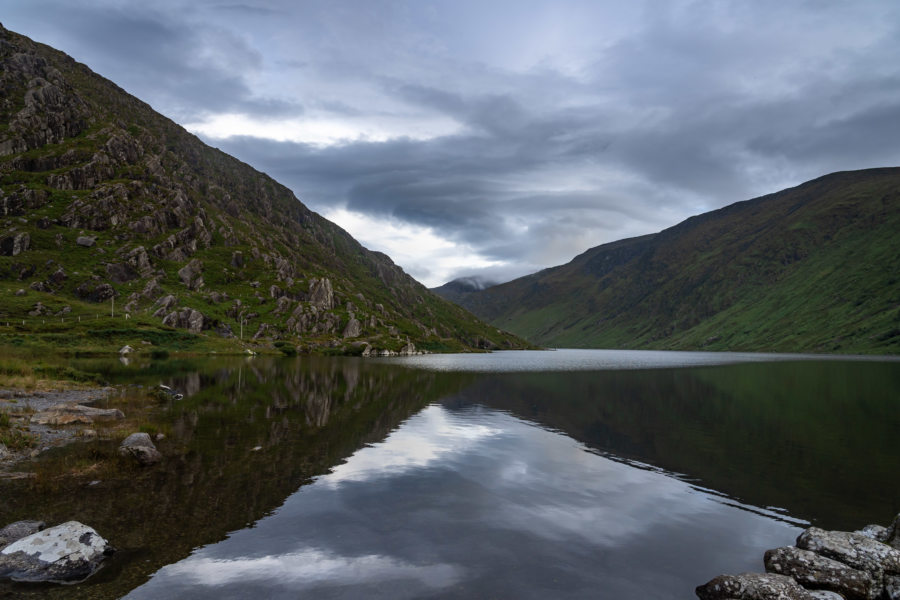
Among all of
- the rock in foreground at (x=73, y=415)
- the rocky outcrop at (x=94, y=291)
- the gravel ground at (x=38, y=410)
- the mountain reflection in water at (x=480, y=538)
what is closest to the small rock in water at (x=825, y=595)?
the mountain reflection in water at (x=480, y=538)

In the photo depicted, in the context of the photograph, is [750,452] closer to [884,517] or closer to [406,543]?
[884,517]

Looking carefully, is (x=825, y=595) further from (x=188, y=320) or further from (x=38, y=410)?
(x=188, y=320)

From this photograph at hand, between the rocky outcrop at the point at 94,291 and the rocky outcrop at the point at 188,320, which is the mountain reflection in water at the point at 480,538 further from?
Result: the rocky outcrop at the point at 94,291

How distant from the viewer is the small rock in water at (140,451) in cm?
2686

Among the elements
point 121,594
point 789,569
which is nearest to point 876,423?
point 789,569

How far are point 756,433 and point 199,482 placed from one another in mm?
45417

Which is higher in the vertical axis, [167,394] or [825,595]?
[825,595]

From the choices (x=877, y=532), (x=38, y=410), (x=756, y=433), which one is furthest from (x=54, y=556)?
(x=756, y=433)

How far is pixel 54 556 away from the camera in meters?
14.9

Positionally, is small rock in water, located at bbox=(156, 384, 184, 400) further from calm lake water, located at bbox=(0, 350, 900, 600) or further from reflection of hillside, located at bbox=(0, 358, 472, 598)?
calm lake water, located at bbox=(0, 350, 900, 600)

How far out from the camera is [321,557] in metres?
17.4

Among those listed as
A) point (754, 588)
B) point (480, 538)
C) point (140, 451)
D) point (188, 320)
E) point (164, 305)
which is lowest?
point (480, 538)

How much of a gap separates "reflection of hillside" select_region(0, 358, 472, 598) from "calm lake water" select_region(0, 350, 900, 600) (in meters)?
0.13

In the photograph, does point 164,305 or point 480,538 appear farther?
point 164,305
